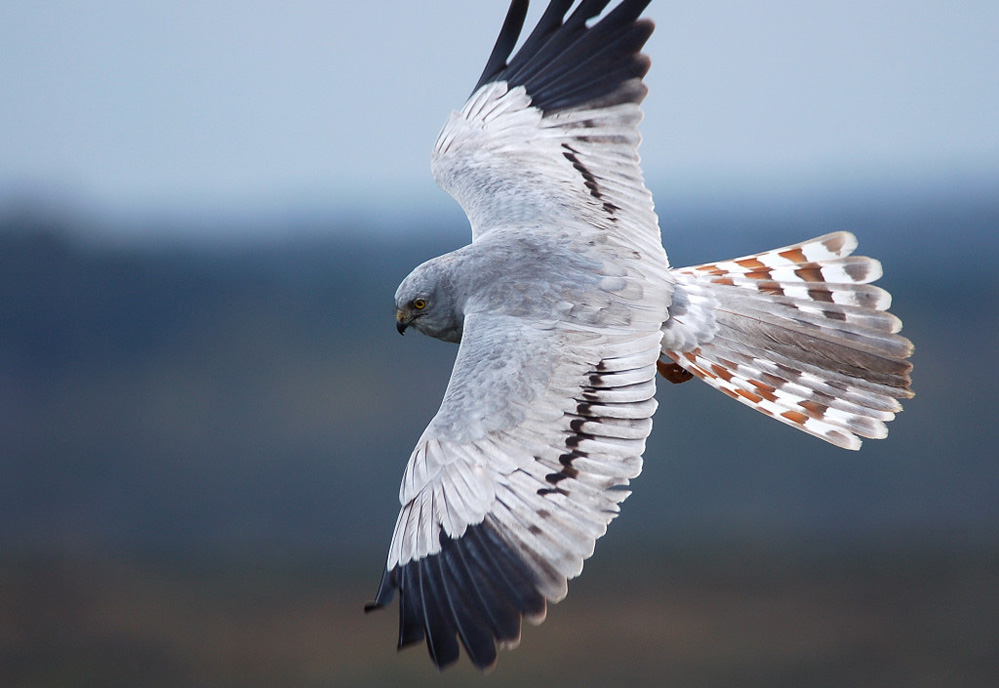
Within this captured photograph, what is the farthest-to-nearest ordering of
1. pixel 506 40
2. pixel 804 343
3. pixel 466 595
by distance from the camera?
1. pixel 506 40
2. pixel 804 343
3. pixel 466 595

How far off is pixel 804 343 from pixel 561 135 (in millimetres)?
2037

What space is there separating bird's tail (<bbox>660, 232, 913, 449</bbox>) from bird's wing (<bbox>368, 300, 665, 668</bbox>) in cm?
99

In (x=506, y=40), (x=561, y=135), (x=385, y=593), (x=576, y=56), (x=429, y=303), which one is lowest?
(x=385, y=593)

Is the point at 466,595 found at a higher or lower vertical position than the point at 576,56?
lower

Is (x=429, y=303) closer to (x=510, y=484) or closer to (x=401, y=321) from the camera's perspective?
(x=401, y=321)

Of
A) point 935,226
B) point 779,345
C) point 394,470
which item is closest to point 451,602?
point 779,345

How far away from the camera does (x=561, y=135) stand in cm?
704

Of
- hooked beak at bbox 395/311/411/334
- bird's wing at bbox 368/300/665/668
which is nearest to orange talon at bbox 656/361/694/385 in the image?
bird's wing at bbox 368/300/665/668

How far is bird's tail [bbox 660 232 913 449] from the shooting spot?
6320 mm

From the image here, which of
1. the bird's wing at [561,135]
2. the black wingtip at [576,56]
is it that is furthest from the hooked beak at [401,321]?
the black wingtip at [576,56]

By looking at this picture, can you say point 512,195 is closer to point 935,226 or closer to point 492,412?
point 492,412

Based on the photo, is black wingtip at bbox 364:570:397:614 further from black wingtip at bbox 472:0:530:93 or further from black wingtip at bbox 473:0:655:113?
black wingtip at bbox 472:0:530:93

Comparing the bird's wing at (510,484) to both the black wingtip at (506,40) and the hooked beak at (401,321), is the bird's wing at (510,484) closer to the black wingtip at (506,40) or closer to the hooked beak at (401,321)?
the hooked beak at (401,321)

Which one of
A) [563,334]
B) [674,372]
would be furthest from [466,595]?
[674,372]
